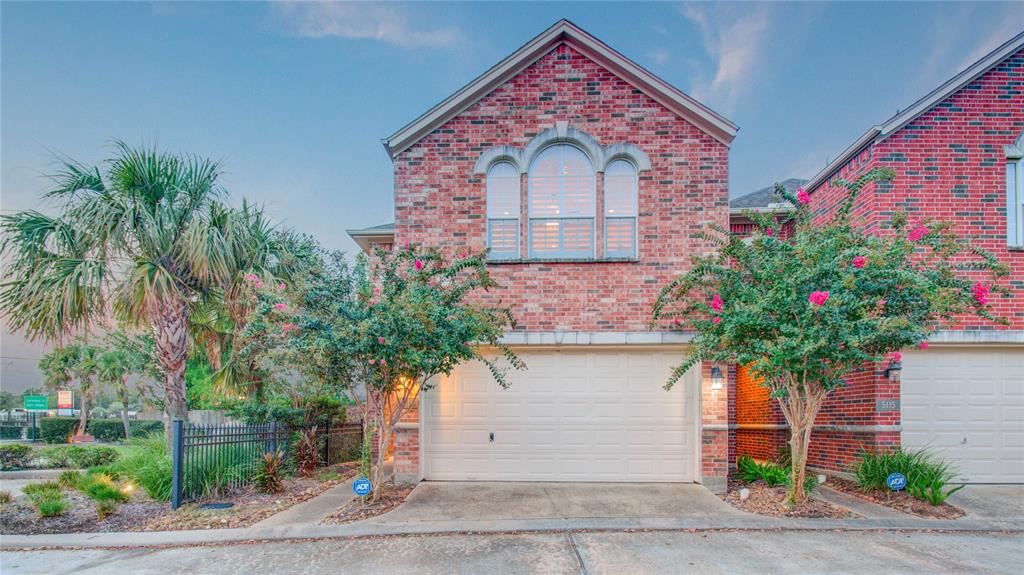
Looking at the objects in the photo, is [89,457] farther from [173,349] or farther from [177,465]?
[177,465]

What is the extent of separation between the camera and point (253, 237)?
9531 millimetres

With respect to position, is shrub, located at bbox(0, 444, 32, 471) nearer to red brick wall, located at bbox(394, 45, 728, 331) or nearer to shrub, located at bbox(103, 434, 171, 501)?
shrub, located at bbox(103, 434, 171, 501)

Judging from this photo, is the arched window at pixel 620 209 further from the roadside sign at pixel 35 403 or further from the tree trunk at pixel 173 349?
the roadside sign at pixel 35 403

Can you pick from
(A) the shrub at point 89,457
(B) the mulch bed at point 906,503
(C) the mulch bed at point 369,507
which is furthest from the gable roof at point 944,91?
(A) the shrub at point 89,457

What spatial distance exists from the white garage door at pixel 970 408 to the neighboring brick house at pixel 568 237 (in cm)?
332

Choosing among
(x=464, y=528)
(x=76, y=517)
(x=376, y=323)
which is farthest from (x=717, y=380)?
(x=76, y=517)

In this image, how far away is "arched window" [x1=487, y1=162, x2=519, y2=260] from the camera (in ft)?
29.0

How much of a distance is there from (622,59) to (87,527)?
1036cm

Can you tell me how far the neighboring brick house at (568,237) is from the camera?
858 cm

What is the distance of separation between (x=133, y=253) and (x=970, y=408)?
14.5 m

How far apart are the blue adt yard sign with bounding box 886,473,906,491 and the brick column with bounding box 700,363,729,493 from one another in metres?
2.21

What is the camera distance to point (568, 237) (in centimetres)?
884

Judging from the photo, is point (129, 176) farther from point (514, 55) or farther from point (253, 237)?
point (514, 55)

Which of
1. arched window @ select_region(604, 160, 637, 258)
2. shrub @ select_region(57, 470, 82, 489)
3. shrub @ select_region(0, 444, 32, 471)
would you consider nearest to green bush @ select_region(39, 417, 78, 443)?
shrub @ select_region(0, 444, 32, 471)
